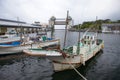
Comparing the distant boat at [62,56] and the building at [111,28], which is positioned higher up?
the building at [111,28]

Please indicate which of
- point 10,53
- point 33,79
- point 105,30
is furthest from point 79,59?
point 105,30

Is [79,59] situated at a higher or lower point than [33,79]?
higher

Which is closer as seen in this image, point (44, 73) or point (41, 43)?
point (44, 73)

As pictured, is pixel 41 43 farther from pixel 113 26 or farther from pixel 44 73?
pixel 113 26

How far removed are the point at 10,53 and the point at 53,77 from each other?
13.9 meters

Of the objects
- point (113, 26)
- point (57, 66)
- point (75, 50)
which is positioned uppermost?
point (113, 26)

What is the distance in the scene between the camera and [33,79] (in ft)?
42.9

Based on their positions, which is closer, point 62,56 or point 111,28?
point 62,56

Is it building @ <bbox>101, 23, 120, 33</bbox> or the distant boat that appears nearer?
the distant boat

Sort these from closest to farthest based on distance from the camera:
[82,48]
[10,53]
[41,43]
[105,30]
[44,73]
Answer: [44,73] → [82,48] → [10,53] → [41,43] → [105,30]

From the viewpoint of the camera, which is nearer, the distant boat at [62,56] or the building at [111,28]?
the distant boat at [62,56]

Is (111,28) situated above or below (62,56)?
above

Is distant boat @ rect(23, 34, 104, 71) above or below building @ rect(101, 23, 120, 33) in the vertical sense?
below

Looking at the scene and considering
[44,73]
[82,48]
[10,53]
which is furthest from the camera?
[10,53]
